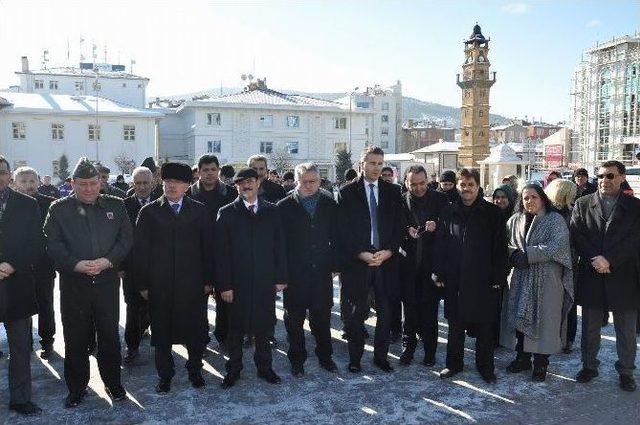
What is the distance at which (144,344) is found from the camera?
21.0 ft

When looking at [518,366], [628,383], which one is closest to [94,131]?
[518,366]

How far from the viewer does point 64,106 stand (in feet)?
Result: 141

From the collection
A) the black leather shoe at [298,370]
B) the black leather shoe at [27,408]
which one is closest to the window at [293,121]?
the black leather shoe at [298,370]

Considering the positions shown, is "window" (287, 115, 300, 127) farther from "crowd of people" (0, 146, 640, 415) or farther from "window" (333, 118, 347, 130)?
"crowd of people" (0, 146, 640, 415)

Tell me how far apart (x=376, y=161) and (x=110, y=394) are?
3176 mm

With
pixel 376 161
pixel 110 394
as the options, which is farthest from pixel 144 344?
pixel 376 161

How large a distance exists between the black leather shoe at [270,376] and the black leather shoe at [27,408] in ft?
6.08

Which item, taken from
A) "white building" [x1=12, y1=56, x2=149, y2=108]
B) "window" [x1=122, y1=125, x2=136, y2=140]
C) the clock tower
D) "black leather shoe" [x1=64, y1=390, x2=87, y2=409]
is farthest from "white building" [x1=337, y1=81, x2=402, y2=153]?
"black leather shoe" [x1=64, y1=390, x2=87, y2=409]

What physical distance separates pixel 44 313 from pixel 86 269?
6.79ft

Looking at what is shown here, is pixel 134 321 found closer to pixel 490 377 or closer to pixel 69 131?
pixel 490 377

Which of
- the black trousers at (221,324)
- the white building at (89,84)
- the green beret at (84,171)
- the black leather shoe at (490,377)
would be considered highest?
the white building at (89,84)

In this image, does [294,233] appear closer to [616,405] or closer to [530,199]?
[530,199]

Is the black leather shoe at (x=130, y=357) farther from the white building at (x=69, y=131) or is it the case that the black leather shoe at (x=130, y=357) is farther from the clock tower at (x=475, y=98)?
the clock tower at (x=475, y=98)

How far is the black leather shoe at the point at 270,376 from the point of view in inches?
202
